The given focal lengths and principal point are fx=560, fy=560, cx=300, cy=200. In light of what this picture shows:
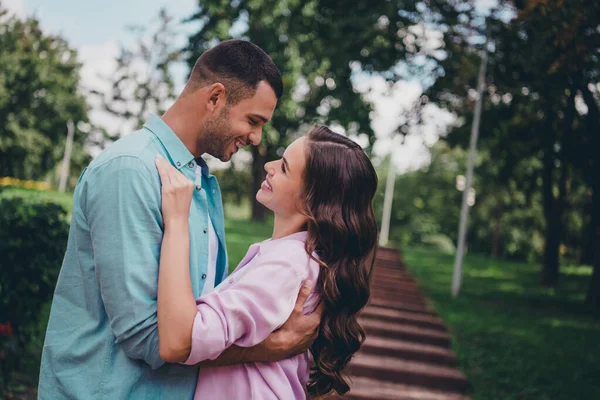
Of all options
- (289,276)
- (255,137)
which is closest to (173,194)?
(289,276)

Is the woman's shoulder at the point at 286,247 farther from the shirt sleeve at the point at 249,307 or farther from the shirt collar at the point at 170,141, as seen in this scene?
the shirt collar at the point at 170,141

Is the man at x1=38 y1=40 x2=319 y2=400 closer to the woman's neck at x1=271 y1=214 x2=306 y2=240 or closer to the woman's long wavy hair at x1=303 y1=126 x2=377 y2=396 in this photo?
the woman's long wavy hair at x1=303 y1=126 x2=377 y2=396

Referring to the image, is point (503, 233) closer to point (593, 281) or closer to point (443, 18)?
point (593, 281)

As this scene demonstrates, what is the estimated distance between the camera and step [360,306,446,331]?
Answer: 9180mm

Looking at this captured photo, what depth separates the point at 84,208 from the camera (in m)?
1.68

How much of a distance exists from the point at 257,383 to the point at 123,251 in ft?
2.07

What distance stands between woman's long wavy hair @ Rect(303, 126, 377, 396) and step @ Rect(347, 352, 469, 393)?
16.5 ft

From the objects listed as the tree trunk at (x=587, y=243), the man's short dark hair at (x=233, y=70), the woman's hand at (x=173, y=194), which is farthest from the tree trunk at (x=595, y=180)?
the woman's hand at (x=173, y=194)

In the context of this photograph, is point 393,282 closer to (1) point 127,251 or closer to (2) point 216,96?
(2) point 216,96

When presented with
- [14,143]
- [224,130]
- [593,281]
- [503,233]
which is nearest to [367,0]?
[593,281]

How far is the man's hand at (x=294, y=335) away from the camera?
181 centimetres

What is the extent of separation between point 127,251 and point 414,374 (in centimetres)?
612

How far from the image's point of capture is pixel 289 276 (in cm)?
176

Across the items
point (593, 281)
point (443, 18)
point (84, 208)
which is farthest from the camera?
point (593, 281)
